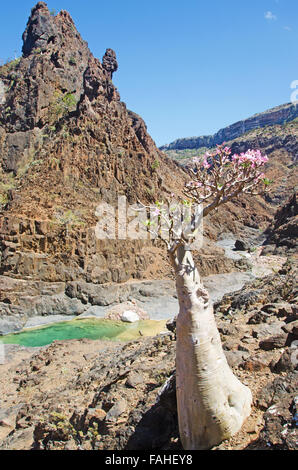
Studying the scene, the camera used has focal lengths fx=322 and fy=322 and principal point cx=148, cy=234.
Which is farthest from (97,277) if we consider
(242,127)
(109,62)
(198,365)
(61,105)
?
(242,127)

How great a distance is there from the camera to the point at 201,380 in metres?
3.85

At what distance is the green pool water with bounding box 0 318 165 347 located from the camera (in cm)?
1791

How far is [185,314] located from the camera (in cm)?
406

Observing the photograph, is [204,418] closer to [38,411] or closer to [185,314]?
[185,314]

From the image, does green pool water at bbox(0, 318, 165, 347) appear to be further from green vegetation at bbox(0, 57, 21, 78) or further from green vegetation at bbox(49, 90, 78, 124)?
green vegetation at bbox(0, 57, 21, 78)

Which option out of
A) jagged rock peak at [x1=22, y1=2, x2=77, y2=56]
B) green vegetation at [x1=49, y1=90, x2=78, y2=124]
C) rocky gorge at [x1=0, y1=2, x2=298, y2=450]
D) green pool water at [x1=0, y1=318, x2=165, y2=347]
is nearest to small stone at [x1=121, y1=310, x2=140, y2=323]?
rocky gorge at [x1=0, y1=2, x2=298, y2=450]

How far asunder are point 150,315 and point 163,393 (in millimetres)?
17980

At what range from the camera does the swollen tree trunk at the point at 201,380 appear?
3840 millimetres

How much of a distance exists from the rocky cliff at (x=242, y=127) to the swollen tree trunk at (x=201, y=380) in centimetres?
9576

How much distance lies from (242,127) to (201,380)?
487ft

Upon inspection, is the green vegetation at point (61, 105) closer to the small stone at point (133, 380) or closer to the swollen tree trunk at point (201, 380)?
the small stone at point (133, 380)

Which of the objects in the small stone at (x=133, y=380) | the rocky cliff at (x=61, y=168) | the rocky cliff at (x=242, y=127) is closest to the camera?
the small stone at (x=133, y=380)

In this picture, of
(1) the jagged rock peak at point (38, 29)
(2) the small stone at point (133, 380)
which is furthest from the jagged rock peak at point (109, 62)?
(2) the small stone at point (133, 380)

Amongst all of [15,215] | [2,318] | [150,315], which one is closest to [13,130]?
[15,215]
